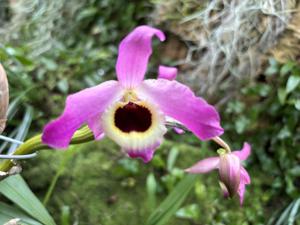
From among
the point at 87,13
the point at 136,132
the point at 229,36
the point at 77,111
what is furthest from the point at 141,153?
the point at 87,13

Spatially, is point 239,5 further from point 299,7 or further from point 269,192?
point 269,192

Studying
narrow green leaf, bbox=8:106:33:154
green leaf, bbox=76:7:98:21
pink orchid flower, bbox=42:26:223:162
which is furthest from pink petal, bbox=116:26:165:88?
green leaf, bbox=76:7:98:21

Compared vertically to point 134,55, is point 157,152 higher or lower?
lower

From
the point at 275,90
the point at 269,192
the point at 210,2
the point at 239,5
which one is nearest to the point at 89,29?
the point at 210,2

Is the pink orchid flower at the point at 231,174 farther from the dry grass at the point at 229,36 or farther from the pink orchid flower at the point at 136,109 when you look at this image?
the dry grass at the point at 229,36

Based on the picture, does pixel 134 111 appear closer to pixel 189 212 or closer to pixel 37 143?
pixel 37 143

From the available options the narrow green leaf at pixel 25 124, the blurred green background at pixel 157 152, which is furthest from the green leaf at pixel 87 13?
the narrow green leaf at pixel 25 124
